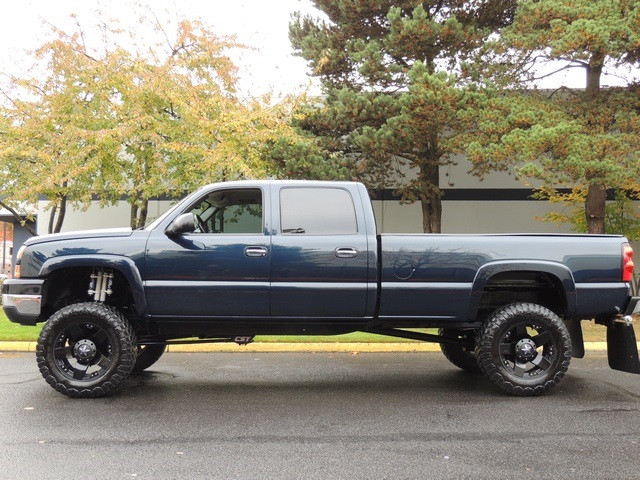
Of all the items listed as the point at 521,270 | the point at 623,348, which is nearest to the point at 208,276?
the point at 521,270

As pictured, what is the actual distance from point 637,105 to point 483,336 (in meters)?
9.01

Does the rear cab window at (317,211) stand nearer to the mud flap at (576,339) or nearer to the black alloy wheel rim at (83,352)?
the black alloy wheel rim at (83,352)

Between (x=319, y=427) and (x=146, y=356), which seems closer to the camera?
(x=319, y=427)

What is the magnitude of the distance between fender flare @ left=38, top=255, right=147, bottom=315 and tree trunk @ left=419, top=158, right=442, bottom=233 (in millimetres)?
10190

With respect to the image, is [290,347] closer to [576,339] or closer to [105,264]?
[105,264]

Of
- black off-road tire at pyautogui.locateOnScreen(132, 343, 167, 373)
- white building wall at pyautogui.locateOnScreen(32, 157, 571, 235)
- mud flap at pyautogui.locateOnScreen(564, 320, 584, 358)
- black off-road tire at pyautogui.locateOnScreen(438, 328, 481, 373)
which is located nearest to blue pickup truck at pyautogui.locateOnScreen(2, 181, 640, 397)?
black off-road tire at pyautogui.locateOnScreen(438, 328, 481, 373)

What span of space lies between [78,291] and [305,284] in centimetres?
243

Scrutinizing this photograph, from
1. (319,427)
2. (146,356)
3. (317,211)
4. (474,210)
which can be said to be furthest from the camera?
(474,210)

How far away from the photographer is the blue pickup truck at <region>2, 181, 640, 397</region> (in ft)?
18.0

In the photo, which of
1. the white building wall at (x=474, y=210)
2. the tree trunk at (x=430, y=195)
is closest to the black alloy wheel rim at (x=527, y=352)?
the tree trunk at (x=430, y=195)

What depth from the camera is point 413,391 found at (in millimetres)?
5906

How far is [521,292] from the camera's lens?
6164 millimetres

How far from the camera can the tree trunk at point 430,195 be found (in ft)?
48.9

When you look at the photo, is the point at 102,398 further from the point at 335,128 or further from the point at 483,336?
the point at 335,128
